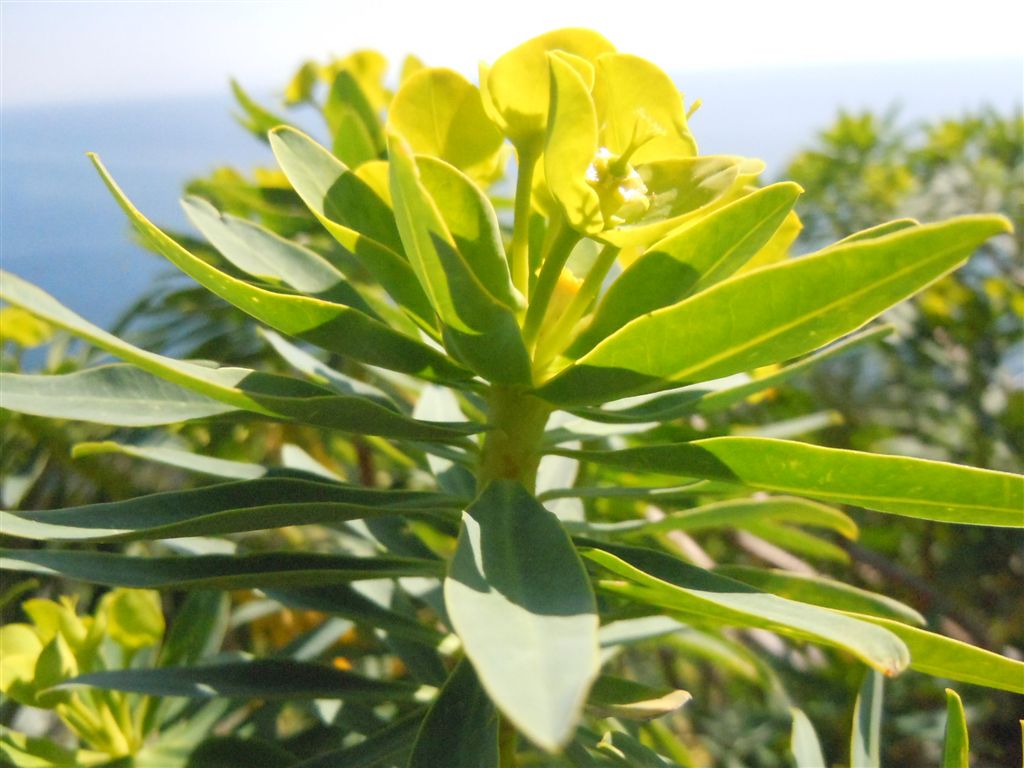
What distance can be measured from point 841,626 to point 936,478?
116 millimetres

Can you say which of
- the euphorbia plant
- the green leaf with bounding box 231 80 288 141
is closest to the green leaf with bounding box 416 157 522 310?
the euphorbia plant

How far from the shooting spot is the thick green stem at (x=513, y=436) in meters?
0.68

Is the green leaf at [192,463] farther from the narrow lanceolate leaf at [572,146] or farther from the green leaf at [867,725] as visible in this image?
the green leaf at [867,725]

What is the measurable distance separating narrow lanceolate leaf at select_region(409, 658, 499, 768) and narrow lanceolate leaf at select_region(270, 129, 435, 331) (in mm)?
277

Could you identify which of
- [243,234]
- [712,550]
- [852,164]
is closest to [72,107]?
[243,234]

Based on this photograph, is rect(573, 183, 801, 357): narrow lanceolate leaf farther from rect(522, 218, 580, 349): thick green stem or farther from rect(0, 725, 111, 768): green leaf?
rect(0, 725, 111, 768): green leaf

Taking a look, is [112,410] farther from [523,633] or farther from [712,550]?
[712,550]

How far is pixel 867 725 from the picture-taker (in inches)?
31.3

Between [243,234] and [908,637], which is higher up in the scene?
[243,234]

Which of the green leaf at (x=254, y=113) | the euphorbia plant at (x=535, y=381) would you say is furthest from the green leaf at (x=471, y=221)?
the green leaf at (x=254, y=113)

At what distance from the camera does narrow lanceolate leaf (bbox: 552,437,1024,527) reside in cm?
52

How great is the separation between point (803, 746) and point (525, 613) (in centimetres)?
49

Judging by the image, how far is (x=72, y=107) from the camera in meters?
1.03

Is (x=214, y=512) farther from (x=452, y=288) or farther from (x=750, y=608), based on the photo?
(x=750, y=608)
